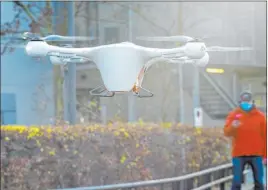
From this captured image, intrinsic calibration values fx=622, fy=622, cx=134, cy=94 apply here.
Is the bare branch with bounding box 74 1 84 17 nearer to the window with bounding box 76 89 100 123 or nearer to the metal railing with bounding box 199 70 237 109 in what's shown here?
the window with bounding box 76 89 100 123

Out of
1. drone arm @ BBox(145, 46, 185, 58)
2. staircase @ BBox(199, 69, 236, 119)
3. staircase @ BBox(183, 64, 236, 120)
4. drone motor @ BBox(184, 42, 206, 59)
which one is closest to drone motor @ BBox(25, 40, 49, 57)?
drone arm @ BBox(145, 46, 185, 58)

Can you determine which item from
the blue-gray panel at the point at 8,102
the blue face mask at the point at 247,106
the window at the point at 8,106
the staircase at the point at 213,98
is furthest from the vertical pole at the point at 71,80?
the blue-gray panel at the point at 8,102

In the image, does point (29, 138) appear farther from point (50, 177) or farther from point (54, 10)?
point (54, 10)

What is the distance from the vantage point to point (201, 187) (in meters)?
8.48

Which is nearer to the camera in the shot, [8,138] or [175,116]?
[8,138]

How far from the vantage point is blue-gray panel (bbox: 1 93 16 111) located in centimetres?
2066

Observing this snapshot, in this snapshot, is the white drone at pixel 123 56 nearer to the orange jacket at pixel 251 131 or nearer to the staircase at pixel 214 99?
the orange jacket at pixel 251 131

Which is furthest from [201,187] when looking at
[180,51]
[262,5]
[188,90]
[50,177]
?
[188,90]

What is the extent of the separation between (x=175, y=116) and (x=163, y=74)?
393 cm

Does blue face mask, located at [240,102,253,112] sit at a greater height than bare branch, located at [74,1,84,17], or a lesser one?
lesser

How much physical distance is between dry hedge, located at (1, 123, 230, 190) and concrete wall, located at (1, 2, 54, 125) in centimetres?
846

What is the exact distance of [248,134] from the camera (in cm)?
869

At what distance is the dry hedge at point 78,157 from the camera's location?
8414 millimetres

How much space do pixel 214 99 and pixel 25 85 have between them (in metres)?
6.43
